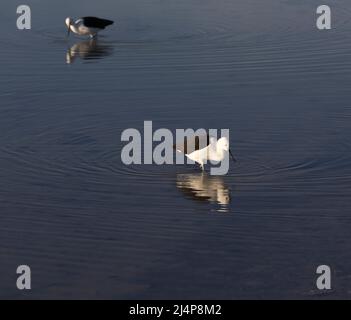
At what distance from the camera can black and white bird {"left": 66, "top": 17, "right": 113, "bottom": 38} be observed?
26.2 metres

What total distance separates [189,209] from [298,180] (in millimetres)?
1967

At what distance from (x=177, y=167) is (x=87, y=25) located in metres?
9.68

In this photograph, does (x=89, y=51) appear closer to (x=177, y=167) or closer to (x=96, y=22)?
(x=96, y=22)

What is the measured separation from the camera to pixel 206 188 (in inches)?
651

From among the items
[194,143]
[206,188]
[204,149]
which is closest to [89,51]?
[194,143]

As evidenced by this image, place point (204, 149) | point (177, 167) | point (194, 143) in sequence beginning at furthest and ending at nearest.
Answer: point (177, 167), point (194, 143), point (204, 149)

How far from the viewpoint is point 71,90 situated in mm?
22031

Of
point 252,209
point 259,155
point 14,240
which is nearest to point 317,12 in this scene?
point 259,155

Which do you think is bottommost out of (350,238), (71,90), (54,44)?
(350,238)

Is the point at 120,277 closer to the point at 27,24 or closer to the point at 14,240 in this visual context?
the point at 14,240

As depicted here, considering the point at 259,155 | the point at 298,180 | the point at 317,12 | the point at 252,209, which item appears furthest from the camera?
the point at 317,12

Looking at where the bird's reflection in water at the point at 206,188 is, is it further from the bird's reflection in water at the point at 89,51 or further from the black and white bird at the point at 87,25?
the black and white bird at the point at 87,25

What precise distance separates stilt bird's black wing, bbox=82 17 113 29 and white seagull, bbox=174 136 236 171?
935 cm

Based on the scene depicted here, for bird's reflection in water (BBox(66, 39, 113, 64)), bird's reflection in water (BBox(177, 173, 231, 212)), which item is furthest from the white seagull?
bird's reflection in water (BBox(66, 39, 113, 64))
